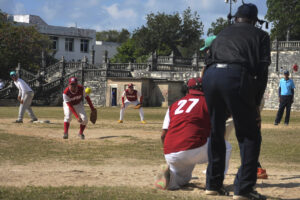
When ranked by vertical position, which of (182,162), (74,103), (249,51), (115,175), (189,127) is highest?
(249,51)

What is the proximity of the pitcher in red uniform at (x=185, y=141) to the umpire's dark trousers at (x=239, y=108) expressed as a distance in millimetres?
664

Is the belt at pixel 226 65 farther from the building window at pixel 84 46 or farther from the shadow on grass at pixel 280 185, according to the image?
the building window at pixel 84 46

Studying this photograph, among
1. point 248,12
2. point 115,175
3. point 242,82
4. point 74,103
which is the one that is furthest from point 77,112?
point 242,82

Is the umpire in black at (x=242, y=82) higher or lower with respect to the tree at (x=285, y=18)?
lower

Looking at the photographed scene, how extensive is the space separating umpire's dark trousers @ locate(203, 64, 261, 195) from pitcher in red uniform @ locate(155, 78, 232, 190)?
664mm

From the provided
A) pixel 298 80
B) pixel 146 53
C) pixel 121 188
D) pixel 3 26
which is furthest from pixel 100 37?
pixel 121 188

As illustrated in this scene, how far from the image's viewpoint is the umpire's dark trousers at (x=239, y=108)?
6.28 m

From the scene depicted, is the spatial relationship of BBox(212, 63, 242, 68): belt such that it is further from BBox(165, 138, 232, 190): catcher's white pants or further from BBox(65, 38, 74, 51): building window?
BBox(65, 38, 74, 51): building window

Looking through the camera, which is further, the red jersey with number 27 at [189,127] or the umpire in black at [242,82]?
the red jersey with number 27 at [189,127]

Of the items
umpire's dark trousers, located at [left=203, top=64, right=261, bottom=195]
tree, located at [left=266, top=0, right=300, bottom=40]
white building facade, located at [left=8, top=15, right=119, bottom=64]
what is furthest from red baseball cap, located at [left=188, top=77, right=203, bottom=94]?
white building facade, located at [left=8, top=15, right=119, bottom=64]

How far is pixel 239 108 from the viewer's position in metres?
6.35

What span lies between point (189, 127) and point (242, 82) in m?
1.35

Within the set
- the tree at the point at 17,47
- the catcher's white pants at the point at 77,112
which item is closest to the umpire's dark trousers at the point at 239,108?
the catcher's white pants at the point at 77,112

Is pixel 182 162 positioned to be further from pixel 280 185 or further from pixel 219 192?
pixel 280 185
